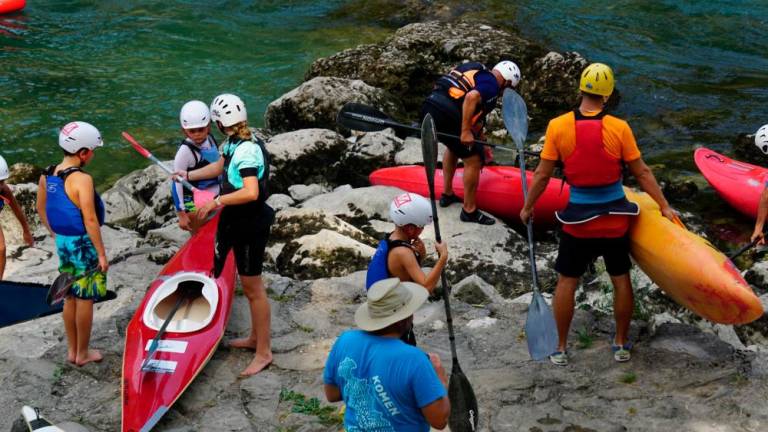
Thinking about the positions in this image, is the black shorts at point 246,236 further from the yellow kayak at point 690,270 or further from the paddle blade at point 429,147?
the yellow kayak at point 690,270

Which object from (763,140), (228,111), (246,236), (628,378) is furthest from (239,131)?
(763,140)

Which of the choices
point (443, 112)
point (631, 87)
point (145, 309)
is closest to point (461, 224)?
point (443, 112)

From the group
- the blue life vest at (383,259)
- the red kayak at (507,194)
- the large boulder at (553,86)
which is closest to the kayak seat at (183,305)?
the blue life vest at (383,259)

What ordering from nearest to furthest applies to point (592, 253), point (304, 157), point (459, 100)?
point (592, 253)
point (459, 100)
point (304, 157)

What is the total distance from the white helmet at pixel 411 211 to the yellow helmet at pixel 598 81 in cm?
99

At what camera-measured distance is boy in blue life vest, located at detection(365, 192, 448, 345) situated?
3.59 m

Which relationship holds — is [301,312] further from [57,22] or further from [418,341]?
[57,22]

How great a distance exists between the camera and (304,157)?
841 cm

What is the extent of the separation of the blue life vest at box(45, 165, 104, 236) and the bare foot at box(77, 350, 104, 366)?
70cm

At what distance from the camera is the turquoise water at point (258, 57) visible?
10.7 meters

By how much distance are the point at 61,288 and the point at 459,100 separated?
3348 mm

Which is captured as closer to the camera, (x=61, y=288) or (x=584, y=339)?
(x=61, y=288)

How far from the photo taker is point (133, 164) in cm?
1031

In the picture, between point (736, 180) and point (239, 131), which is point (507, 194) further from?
point (239, 131)
